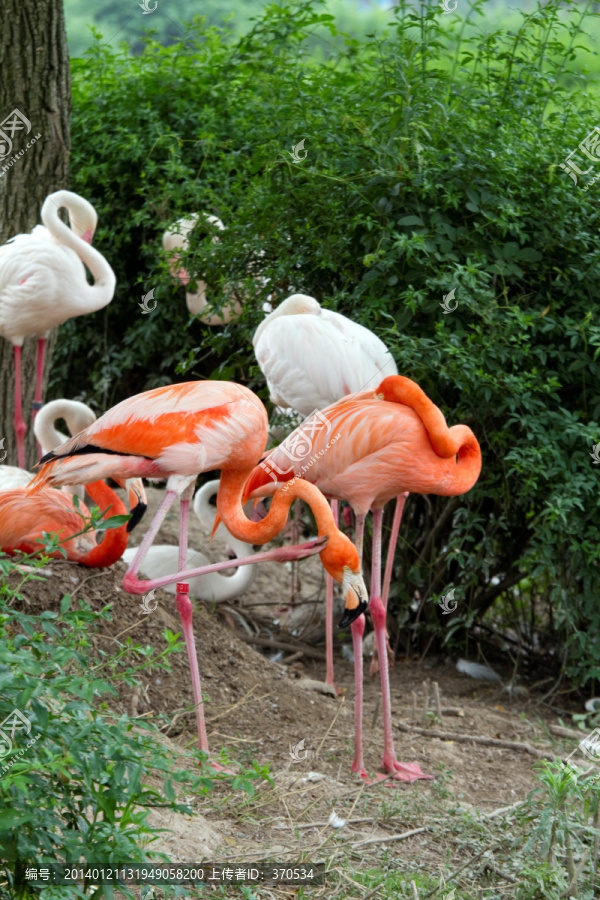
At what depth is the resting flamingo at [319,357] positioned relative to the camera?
448 cm

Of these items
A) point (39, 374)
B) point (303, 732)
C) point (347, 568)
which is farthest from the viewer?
point (39, 374)

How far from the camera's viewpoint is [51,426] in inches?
208

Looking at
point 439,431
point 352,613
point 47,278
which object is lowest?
point 47,278

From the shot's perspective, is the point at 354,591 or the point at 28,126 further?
the point at 28,126

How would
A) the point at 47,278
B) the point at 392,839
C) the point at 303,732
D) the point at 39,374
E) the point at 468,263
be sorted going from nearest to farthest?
the point at 392,839 < the point at 303,732 < the point at 468,263 < the point at 47,278 < the point at 39,374

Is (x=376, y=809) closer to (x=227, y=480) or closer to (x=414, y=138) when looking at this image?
(x=227, y=480)

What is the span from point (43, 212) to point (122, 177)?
4.46ft

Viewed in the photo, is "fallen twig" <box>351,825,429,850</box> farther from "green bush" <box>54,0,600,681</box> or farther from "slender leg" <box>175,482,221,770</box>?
"green bush" <box>54,0,600,681</box>

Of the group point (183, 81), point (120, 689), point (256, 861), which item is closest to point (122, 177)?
point (183, 81)

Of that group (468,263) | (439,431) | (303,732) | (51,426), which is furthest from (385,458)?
(51,426)

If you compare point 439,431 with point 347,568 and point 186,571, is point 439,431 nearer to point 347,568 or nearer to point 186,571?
point 347,568

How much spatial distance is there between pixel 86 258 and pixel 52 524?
85.4 inches

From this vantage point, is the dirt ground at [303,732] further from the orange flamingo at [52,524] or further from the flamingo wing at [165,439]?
the flamingo wing at [165,439]

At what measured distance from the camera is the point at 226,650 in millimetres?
4473
